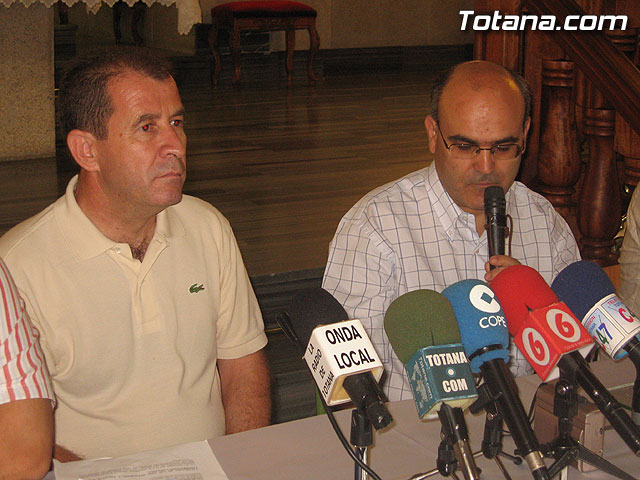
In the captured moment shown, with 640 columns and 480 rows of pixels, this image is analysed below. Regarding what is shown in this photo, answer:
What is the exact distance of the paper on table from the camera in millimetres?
1425

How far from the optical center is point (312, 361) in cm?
116

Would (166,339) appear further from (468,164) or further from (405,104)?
(405,104)

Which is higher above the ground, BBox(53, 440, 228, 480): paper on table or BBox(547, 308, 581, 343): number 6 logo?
BBox(547, 308, 581, 343): number 6 logo

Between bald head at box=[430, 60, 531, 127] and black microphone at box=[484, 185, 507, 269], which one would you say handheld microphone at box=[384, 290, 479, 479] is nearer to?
black microphone at box=[484, 185, 507, 269]

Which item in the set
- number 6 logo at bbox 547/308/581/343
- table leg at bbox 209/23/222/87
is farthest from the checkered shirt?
table leg at bbox 209/23/222/87

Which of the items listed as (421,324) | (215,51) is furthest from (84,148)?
(215,51)

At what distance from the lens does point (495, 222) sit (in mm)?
1568

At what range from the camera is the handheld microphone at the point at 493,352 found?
110 cm

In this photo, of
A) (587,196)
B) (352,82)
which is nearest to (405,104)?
(352,82)

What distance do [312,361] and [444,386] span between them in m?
0.19

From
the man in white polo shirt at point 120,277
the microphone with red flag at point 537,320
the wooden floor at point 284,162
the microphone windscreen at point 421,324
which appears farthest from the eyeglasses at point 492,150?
the wooden floor at point 284,162

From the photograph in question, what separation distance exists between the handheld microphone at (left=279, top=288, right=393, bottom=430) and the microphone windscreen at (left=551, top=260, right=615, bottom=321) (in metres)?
0.42

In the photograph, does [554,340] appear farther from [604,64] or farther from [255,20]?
[255,20]

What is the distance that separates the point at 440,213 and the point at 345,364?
129 centimetres
